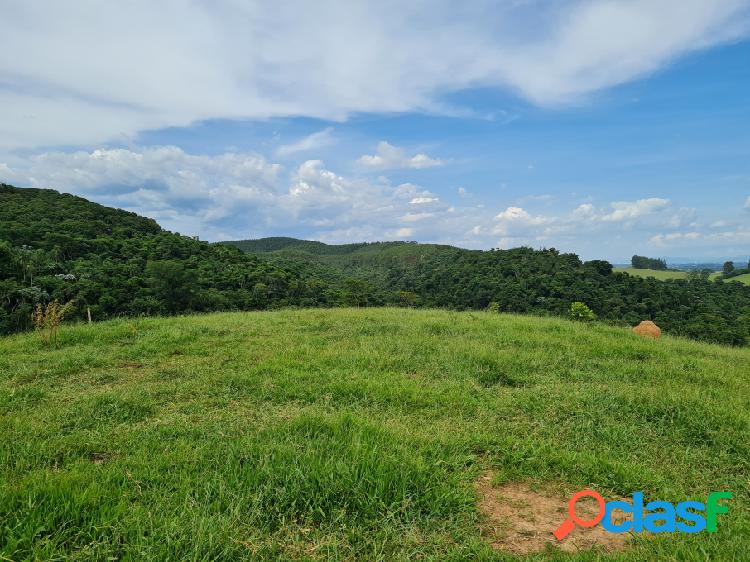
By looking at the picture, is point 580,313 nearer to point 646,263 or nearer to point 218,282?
point 218,282

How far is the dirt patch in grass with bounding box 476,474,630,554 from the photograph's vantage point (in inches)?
120

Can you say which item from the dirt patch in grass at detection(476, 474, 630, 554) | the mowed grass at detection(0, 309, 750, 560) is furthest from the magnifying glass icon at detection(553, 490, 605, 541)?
the mowed grass at detection(0, 309, 750, 560)

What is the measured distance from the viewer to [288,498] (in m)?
3.23

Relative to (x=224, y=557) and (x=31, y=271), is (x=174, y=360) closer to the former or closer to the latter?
(x=224, y=557)

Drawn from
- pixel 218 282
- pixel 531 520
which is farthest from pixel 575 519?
pixel 218 282

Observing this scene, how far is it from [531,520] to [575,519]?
376 mm

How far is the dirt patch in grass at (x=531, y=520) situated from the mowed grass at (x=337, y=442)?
166 mm

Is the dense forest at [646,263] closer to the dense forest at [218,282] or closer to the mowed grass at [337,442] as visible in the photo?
the dense forest at [218,282]

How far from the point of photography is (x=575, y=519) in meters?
3.35

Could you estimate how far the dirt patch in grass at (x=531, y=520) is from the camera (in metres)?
3.06

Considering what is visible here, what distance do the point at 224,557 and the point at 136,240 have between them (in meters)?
63.2

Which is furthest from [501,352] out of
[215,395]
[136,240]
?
[136,240]

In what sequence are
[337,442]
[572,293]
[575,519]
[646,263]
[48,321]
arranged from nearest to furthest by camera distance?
[575,519] → [337,442] → [48,321] → [572,293] → [646,263]

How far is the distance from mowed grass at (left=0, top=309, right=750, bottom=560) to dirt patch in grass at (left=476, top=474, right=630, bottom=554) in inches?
6.5
